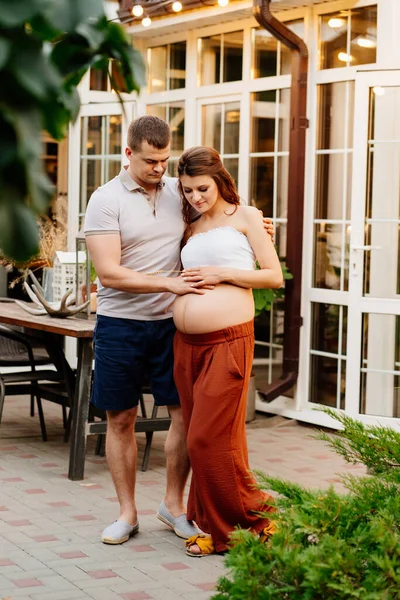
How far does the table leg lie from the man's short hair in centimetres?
177

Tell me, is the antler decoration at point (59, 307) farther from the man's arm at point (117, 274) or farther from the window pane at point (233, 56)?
the window pane at point (233, 56)

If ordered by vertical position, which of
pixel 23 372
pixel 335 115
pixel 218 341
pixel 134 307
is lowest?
pixel 23 372

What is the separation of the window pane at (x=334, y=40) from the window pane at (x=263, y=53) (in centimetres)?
58

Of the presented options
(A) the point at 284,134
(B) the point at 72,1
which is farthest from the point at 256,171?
(B) the point at 72,1

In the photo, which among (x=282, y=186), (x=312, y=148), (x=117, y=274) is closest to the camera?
(x=117, y=274)

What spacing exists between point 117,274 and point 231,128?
176 inches

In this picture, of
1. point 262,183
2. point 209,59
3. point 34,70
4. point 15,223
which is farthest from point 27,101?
point 209,59

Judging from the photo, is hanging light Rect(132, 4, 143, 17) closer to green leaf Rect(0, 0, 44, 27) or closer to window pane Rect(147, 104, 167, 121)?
window pane Rect(147, 104, 167, 121)

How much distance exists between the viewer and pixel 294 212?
7.94 meters

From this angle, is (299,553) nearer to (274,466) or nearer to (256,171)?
(274,466)

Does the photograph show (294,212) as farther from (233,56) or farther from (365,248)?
(233,56)

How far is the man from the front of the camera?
4680mm

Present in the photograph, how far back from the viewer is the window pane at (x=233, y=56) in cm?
873

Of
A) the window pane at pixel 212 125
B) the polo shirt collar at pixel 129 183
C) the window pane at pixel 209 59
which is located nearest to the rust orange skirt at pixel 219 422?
the polo shirt collar at pixel 129 183
